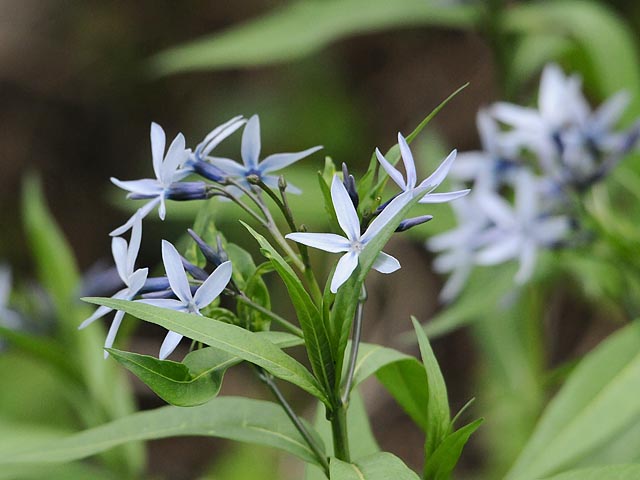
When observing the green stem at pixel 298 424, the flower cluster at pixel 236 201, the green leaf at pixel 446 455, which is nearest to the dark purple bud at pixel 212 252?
the flower cluster at pixel 236 201

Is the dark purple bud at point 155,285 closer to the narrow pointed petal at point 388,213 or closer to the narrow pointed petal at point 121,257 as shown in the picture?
the narrow pointed petal at point 121,257

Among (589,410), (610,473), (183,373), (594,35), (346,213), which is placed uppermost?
(594,35)

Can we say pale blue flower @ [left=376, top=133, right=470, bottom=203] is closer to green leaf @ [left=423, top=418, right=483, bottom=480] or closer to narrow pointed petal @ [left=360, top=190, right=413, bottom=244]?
narrow pointed petal @ [left=360, top=190, right=413, bottom=244]

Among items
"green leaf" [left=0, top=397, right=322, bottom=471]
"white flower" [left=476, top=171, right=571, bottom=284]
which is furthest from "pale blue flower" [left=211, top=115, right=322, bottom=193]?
"white flower" [left=476, top=171, right=571, bottom=284]

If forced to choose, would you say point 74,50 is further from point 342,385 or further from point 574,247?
point 342,385

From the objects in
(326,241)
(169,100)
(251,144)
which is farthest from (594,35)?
(169,100)

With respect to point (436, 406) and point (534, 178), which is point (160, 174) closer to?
point (436, 406)
